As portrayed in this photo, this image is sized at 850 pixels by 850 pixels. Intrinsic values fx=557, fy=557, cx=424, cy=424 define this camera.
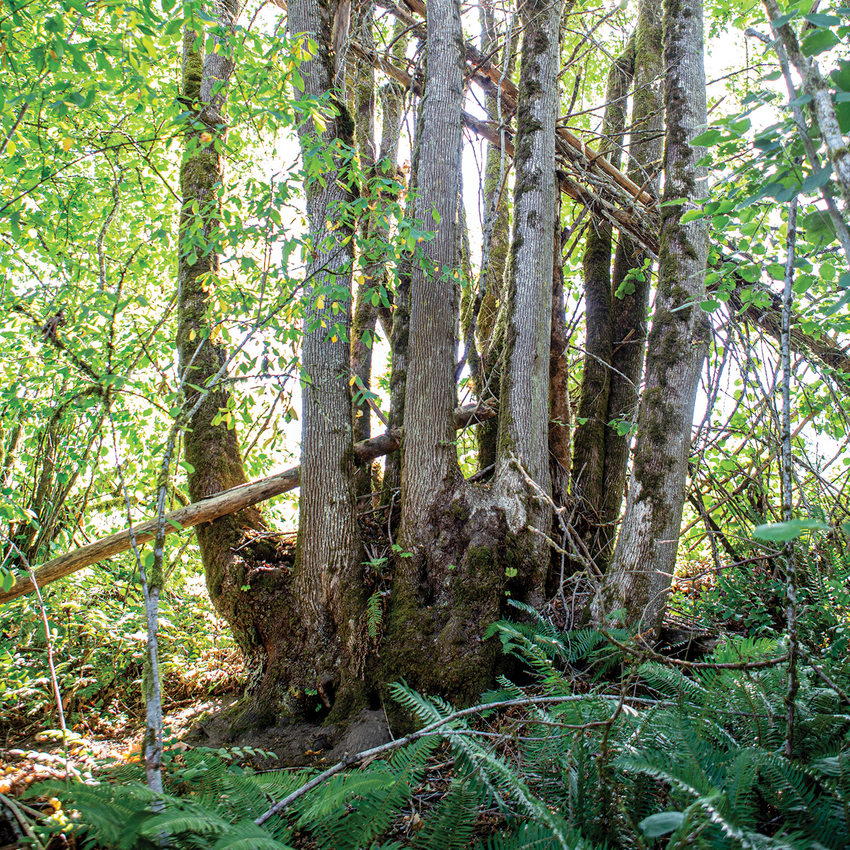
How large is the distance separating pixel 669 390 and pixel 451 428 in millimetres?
1491

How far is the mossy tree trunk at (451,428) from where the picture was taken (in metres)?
3.64

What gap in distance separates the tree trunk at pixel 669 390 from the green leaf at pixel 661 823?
188cm

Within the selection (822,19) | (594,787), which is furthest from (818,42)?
(594,787)

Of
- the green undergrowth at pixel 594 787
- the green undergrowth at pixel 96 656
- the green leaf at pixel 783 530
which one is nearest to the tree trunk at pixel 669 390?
the green undergrowth at pixel 594 787

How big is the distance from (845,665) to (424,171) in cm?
402

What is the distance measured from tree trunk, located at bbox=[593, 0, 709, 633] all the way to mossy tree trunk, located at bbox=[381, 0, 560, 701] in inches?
25.4

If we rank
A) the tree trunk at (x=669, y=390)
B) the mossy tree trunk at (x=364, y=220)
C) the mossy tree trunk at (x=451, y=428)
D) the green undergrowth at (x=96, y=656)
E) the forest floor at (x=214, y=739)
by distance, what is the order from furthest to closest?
1. the mossy tree trunk at (x=364, y=220)
2. the green undergrowth at (x=96, y=656)
3. the mossy tree trunk at (x=451, y=428)
4. the tree trunk at (x=669, y=390)
5. the forest floor at (x=214, y=739)

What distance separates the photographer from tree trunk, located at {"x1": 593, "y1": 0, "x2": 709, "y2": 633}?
11.5 feet

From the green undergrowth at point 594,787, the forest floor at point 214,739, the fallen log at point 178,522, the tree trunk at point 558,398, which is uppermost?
the tree trunk at point 558,398

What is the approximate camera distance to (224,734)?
361 centimetres

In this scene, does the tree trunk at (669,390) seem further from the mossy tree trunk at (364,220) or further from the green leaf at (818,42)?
the mossy tree trunk at (364,220)

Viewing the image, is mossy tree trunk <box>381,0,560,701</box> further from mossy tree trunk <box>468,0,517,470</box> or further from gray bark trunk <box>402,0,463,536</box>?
mossy tree trunk <box>468,0,517,470</box>

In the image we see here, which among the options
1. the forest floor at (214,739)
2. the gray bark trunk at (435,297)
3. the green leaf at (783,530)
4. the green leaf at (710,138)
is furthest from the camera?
the gray bark trunk at (435,297)

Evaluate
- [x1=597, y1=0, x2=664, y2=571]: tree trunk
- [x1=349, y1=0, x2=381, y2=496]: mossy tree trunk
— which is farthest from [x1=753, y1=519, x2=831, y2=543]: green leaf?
[x1=349, y1=0, x2=381, y2=496]: mossy tree trunk
